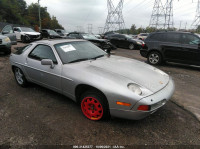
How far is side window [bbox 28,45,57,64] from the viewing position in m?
3.00

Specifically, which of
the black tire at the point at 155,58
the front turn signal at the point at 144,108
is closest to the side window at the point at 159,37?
the black tire at the point at 155,58

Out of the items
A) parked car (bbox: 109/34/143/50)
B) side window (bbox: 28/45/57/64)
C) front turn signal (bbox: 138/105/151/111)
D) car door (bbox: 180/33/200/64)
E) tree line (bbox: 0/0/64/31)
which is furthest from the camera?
tree line (bbox: 0/0/64/31)

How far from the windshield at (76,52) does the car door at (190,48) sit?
4350 millimetres

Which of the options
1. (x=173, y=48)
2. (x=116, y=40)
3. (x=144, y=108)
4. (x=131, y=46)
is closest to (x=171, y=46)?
(x=173, y=48)

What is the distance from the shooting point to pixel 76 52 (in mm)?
3121

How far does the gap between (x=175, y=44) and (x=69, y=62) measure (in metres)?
5.31

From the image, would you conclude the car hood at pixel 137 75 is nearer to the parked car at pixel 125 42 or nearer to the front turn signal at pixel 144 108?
the front turn signal at pixel 144 108

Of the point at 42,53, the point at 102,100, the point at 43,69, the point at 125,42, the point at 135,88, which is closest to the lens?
the point at 135,88

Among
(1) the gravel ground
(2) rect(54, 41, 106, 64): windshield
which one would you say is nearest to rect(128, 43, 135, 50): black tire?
(2) rect(54, 41, 106, 64): windshield

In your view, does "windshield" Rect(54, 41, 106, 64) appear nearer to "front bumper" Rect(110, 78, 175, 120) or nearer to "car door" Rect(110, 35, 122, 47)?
"front bumper" Rect(110, 78, 175, 120)

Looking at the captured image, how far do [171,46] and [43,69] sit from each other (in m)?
5.55

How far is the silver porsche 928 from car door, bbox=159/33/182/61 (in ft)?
13.7

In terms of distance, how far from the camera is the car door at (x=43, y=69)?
284cm

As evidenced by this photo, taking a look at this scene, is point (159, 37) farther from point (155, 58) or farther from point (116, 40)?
point (116, 40)
